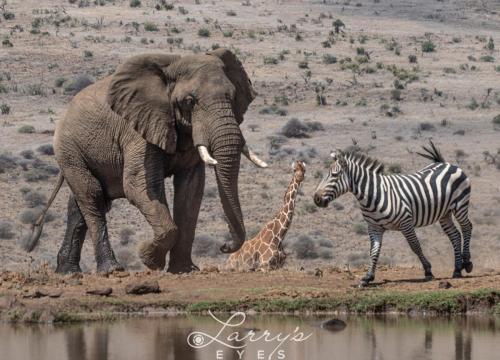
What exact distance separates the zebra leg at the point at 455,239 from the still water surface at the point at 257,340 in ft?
7.96

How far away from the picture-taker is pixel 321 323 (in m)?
16.3

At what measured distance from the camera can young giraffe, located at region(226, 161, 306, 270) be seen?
2034 cm

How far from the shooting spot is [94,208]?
20328mm

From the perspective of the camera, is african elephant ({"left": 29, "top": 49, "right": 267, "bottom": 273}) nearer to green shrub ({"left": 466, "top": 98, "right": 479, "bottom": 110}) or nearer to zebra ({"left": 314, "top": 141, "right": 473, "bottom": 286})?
zebra ({"left": 314, "top": 141, "right": 473, "bottom": 286})

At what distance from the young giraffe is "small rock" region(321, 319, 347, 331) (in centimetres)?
421

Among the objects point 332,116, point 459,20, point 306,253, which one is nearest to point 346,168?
point 306,253

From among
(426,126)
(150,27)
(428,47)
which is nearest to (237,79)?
(426,126)

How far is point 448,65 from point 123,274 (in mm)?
44979

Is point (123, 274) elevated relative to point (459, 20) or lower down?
elevated

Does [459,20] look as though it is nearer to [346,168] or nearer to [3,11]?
[3,11]

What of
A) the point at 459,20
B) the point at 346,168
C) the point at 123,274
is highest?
the point at 346,168

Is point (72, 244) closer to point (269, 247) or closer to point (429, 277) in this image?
point (269, 247)

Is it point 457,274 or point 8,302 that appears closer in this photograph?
point 8,302

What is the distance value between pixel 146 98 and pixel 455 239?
4.82 m
